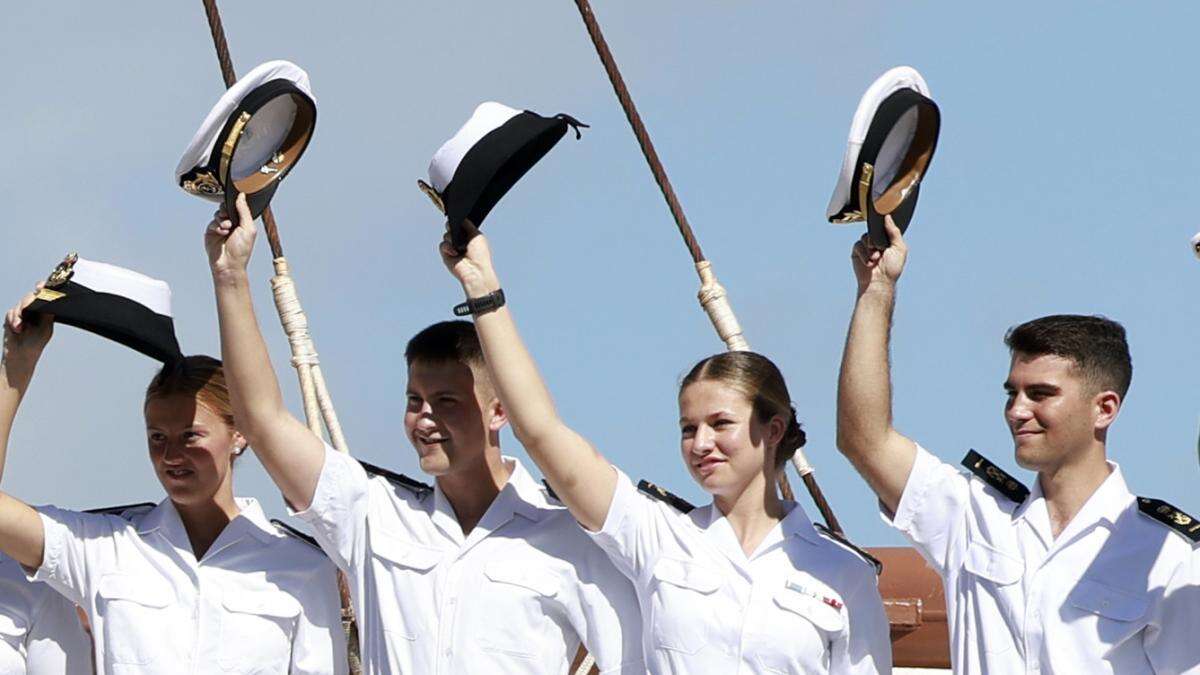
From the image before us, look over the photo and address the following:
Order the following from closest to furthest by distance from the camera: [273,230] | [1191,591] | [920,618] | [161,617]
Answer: [1191,591]
[161,617]
[920,618]
[273,230]

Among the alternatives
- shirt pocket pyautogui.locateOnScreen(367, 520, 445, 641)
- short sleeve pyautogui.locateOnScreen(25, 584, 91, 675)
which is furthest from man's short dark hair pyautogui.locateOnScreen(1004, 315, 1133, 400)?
short sleeve pyautogui.locateOnScreen(25, 584, 91, 675)

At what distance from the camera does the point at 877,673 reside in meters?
5.22

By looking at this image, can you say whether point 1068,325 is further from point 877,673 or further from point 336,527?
point 336,527

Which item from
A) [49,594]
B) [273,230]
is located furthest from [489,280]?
[273,230]

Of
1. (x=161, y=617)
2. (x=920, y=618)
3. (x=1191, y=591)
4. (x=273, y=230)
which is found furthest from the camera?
(x=273, y=230)

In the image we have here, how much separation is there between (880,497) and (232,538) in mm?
1550

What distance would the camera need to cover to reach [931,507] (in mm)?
5234

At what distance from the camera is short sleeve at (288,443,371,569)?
5254 mm

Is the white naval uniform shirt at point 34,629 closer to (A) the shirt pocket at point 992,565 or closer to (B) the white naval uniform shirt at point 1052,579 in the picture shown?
(B) the white naval uniform shirt at point 1052,579

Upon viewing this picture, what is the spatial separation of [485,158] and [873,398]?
1035mm

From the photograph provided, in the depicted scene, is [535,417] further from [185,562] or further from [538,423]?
[185,562]

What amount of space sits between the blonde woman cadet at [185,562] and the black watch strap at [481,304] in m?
0.73

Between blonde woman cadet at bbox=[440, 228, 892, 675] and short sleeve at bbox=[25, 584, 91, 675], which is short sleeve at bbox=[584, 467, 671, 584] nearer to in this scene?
blonde woman cadet at bbox=[440, 228, 892, 675]

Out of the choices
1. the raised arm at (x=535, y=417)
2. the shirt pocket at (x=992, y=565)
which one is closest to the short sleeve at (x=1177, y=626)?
the shirt pocket at (x=992, y=565)
